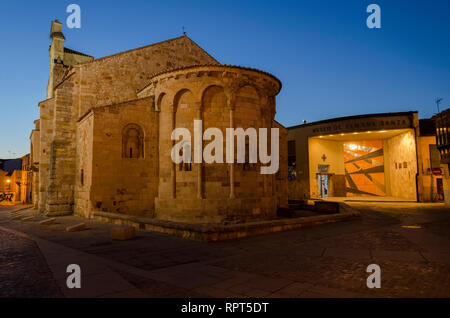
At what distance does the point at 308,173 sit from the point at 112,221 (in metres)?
20.6

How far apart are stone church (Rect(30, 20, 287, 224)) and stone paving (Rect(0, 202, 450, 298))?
452cm

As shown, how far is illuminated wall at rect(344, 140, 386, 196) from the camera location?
2977cm

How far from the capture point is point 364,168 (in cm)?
3052

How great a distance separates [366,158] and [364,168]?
1.10 meters

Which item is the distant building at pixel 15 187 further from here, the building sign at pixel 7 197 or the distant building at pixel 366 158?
the distant building at pixel 366 158

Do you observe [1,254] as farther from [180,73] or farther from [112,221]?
[180,73]

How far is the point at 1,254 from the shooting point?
21.4 ft

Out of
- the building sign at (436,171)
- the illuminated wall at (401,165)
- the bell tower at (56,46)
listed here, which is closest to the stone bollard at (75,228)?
the bell tower at (56,46)

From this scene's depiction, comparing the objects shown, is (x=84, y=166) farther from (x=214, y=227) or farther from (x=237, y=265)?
(x=237, y=265)

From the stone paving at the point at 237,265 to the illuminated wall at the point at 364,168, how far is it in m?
23.0

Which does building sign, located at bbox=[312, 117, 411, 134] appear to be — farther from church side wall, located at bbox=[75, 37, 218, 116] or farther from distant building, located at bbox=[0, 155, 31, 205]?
distant building, located at bbox=[0, 155, 31, 205]

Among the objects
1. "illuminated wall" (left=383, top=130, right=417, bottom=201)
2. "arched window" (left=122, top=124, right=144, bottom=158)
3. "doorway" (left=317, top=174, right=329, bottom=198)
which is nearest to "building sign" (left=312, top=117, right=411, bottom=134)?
"illuminated wall" (left=383, top=130, right=417, bottom=201)
